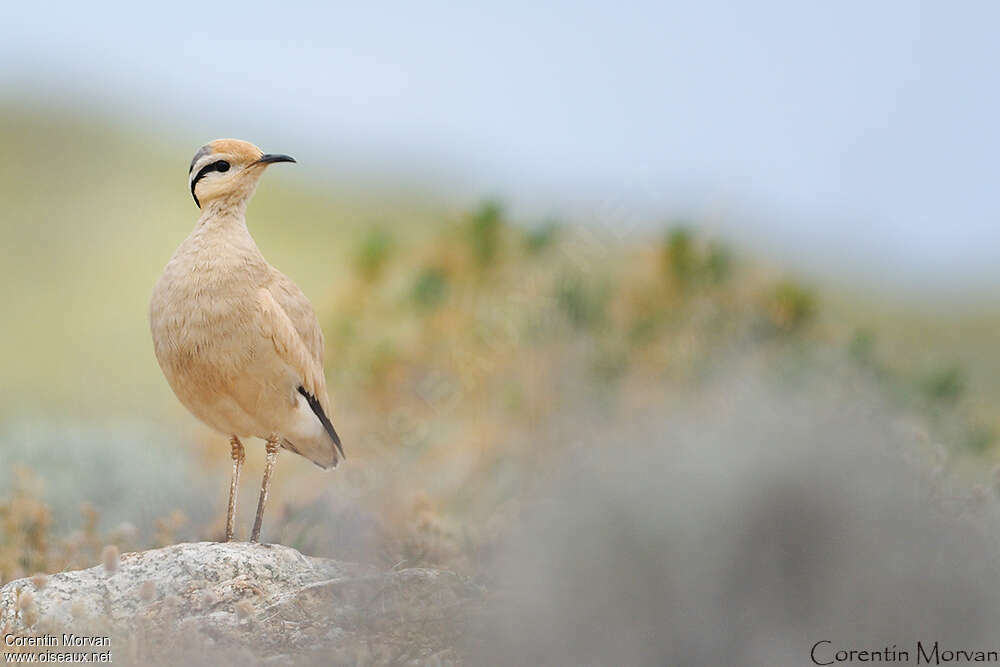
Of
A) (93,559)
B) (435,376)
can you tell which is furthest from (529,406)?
(93,559)

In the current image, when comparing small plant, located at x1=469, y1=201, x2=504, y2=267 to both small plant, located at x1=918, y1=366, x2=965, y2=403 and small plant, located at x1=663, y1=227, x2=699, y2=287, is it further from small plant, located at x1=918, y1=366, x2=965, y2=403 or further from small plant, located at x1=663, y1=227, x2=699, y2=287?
small plant, located at x1=918, y1=366, x2=965, y2=403

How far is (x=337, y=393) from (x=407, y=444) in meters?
1.66

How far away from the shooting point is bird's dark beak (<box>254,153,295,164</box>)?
5.06m

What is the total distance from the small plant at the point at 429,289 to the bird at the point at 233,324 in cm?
459

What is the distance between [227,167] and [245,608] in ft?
6.48

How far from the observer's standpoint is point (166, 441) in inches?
490

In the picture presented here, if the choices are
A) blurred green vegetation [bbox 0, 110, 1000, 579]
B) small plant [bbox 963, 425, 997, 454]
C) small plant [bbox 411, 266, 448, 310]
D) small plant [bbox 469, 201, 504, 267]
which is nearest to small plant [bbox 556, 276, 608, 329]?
blurred green vegetation [bbox 0, 110, 1000, 579]

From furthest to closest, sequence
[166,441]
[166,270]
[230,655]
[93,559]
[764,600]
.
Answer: [166,441] < [93,559] < [166,270] < [230,655] < [764,600]

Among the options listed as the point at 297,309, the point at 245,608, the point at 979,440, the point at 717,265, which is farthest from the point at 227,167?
the point at 717,265

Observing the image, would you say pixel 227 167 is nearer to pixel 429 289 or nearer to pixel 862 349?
pixel 429 289

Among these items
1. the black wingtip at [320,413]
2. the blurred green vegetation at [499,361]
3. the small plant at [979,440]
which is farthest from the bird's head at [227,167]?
the small plant at [979,440]

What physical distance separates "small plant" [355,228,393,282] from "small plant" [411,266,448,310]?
0.36m

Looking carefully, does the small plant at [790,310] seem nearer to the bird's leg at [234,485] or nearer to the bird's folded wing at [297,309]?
the bird's folded wing at [297,309]

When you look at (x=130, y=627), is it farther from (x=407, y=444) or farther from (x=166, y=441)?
(x=166, y=441)
